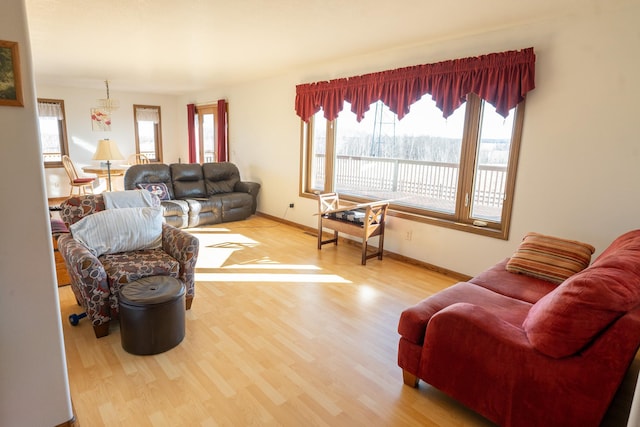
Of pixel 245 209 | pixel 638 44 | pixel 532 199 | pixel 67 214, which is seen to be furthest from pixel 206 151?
pixel 638 44

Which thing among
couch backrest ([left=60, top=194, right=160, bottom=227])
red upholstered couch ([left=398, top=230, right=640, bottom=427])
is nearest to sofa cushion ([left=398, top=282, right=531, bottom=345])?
red upholstered couch ([left=398, top=230, right=640, bottom=427])

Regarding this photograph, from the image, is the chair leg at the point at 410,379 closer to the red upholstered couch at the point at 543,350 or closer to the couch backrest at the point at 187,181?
the red upholstered couch at the point at 543,350

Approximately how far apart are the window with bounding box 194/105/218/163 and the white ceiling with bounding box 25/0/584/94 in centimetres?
259

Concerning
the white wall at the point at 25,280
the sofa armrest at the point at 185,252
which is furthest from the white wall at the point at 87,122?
the white wall at the point at 25,280

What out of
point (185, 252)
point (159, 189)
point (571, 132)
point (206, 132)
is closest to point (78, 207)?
point (185, 252)

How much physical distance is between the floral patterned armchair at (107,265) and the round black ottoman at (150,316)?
17cm

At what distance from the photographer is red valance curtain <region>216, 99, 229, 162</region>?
23.5 feet

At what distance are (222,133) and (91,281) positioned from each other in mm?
5343

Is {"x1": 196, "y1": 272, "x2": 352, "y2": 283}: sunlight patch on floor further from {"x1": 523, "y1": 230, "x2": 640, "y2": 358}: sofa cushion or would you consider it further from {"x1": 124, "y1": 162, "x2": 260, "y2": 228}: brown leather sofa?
{"x1": 523, "y1": 230, "x2": 640, "y2": 358}: sofa cushion

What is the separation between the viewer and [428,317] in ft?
6.59

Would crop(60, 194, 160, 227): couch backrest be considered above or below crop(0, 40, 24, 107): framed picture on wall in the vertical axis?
below

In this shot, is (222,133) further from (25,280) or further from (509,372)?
(509,372)

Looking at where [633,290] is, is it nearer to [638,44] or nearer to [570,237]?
[570,237]

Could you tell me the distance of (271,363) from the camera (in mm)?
2283
